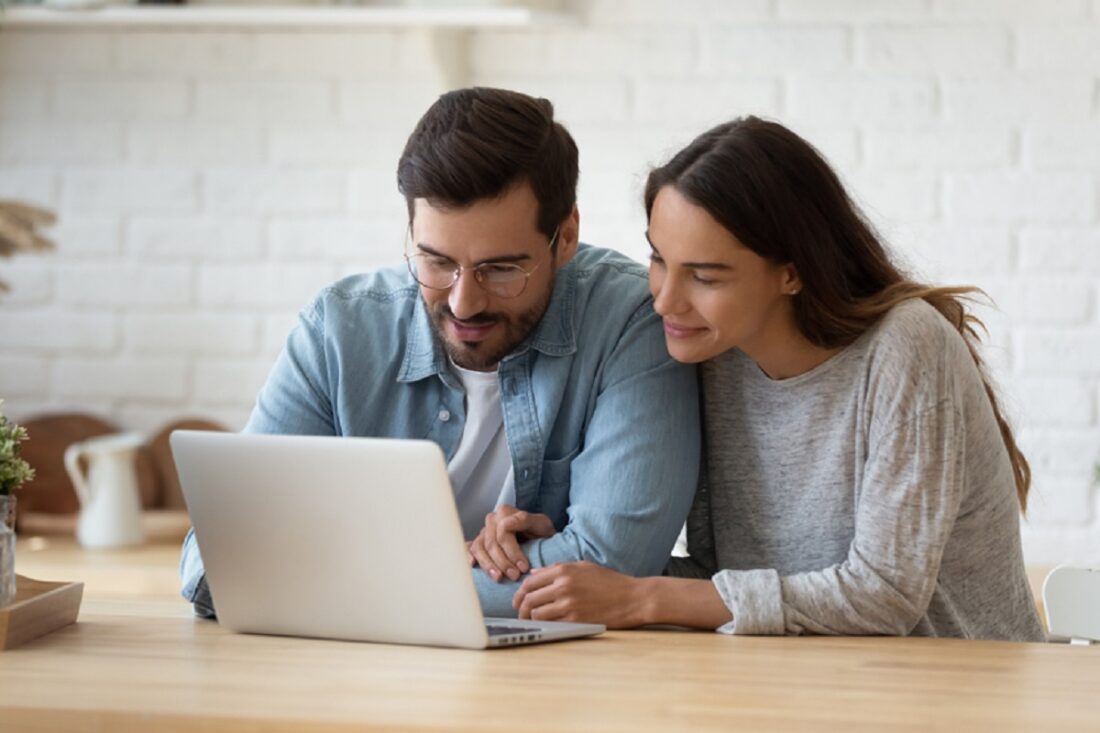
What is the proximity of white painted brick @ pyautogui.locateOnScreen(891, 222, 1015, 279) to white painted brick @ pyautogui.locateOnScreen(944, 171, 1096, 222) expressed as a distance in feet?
0.08

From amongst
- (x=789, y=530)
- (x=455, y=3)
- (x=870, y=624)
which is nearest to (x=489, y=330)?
(x=789, y=530)

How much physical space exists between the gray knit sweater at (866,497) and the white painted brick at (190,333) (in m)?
1.32

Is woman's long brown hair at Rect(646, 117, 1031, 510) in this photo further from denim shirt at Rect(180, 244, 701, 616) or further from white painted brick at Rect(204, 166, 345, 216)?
white painted brick at Rect(204, 166, 345, 216)

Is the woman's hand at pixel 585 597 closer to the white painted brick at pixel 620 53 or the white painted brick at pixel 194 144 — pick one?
the white painted brick at pixel 620 53

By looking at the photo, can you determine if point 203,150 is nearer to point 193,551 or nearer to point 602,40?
point 602,40

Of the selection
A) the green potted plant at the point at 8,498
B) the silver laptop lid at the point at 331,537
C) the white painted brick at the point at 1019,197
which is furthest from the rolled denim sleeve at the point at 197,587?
the white painted brick at the point at 1019,197

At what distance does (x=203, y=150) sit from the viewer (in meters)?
3.05

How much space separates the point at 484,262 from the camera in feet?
5.97

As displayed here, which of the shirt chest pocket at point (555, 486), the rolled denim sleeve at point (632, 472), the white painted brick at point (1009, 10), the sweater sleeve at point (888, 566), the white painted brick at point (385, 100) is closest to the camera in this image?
the sweater sleeve at point (888, 566)

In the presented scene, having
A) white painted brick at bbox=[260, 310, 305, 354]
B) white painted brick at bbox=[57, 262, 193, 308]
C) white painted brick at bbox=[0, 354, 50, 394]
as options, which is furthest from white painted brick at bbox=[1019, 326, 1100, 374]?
white painted brick at bbox=[0, 354, 50, 394]

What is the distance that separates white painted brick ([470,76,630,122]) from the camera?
9.44 ft

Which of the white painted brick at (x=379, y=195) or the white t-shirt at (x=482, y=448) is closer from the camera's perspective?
the white t-shirt at (x=482, y=448)

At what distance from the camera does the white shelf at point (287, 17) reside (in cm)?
273

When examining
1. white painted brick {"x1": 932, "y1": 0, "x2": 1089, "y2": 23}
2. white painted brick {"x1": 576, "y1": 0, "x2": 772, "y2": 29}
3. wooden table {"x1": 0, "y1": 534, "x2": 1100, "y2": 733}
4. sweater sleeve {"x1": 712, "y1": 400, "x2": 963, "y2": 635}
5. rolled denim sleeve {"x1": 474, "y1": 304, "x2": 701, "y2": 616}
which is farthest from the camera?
white painted brick {"x1": 576, "y1": 0, "x2": 772, "y2": 29}
